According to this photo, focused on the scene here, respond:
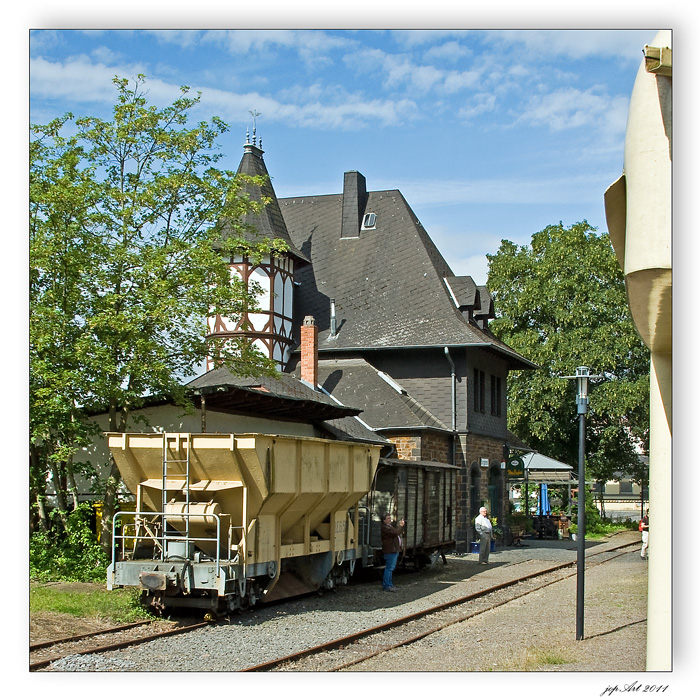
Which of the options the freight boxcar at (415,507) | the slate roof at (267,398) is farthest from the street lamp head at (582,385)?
the slate roof at (267,398)

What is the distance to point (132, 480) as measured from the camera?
13.8 m

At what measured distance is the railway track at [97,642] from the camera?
10.4 meters

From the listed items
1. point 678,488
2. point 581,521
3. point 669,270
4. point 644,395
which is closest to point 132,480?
point 581,521

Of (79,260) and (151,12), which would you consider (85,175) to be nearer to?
(79,260)

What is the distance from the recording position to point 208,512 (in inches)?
520

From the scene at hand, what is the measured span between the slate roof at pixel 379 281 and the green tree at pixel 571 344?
4520mm

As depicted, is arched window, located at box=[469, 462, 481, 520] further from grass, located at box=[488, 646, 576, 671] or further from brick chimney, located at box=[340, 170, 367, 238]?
grass, located at box=[488, 646, 576, 671]

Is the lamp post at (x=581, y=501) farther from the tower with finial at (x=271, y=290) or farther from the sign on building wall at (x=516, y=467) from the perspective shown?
the sign on building wall at (x=516, y=467)

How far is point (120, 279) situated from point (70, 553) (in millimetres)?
4707

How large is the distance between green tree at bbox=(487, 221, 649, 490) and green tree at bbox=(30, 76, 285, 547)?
2241cm

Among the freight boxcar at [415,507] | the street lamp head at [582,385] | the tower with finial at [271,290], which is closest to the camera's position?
the street lamp head at [582,385]

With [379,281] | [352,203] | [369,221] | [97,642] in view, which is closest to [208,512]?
[97,642]

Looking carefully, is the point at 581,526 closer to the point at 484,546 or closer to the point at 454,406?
the point at 484,546
